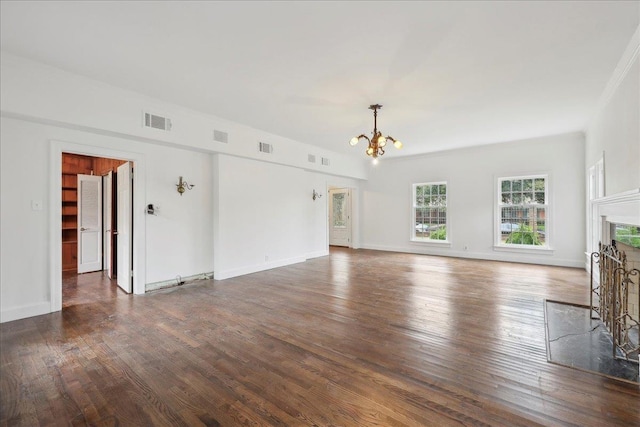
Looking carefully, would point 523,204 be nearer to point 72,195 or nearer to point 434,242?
point 434,242

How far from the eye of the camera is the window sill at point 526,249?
6761 millimetres

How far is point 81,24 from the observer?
265 cm

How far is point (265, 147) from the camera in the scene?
20.4ft

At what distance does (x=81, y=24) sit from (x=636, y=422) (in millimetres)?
5230

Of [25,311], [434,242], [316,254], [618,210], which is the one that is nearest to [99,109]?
[25,311]

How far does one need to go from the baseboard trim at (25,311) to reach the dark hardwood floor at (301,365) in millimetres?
146

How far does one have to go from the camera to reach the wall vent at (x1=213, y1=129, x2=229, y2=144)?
5.29m

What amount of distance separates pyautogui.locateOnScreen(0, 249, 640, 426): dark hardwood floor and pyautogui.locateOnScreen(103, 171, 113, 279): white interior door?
75.7 inches

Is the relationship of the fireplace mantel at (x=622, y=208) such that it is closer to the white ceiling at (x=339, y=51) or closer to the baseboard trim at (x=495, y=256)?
the white ceiling at (x=339, y=51)

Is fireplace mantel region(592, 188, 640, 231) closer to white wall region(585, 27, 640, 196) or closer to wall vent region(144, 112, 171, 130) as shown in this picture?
white wall region(585, 27, 640, 196)

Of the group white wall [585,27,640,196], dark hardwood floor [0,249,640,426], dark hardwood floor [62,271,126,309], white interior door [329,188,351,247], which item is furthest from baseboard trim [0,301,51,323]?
white interior door [329,188,351,247]

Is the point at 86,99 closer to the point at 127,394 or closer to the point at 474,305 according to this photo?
the point at 127,394

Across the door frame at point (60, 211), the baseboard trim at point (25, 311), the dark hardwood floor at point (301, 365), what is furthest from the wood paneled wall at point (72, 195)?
the baseboard trim at point (25, 311)

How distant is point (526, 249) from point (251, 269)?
660 centimetres
